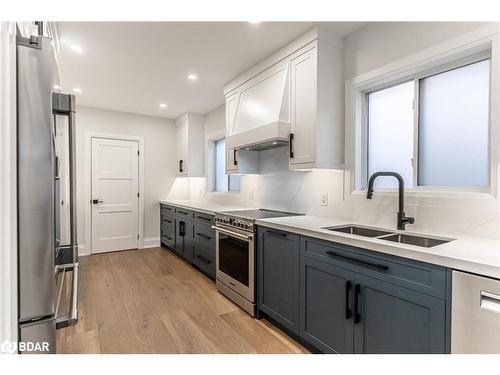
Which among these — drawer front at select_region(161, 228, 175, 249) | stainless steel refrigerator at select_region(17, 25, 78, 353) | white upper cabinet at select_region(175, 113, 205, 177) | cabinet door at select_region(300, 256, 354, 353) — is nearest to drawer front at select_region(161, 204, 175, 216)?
drawer front at select_region(161, 228, 175, 249)

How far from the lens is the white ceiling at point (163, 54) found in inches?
86.6

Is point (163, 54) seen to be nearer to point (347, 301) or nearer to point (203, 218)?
point (203, 218)

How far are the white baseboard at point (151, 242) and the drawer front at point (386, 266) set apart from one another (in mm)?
4041

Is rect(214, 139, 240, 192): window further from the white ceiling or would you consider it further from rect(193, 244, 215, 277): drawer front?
rect(193, 244, 215, 277): drawer front

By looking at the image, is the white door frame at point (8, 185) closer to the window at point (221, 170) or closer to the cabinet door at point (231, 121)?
the cabinet door at point (231, 121)

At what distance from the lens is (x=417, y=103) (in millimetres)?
1956

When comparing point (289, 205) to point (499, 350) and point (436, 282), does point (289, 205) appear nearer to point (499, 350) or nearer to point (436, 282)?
point (436, 282)

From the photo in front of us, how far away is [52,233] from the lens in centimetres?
81

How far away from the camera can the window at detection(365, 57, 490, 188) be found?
5.49 feet

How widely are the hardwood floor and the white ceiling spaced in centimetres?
257

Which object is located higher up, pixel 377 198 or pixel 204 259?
pixel 377 198

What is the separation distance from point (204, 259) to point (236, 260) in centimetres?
92

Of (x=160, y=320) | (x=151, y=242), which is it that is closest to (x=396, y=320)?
(x=160, y=320)

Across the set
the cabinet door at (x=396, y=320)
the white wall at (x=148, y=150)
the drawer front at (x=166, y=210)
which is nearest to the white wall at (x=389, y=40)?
the cabinet door at (x=396, y=320)
